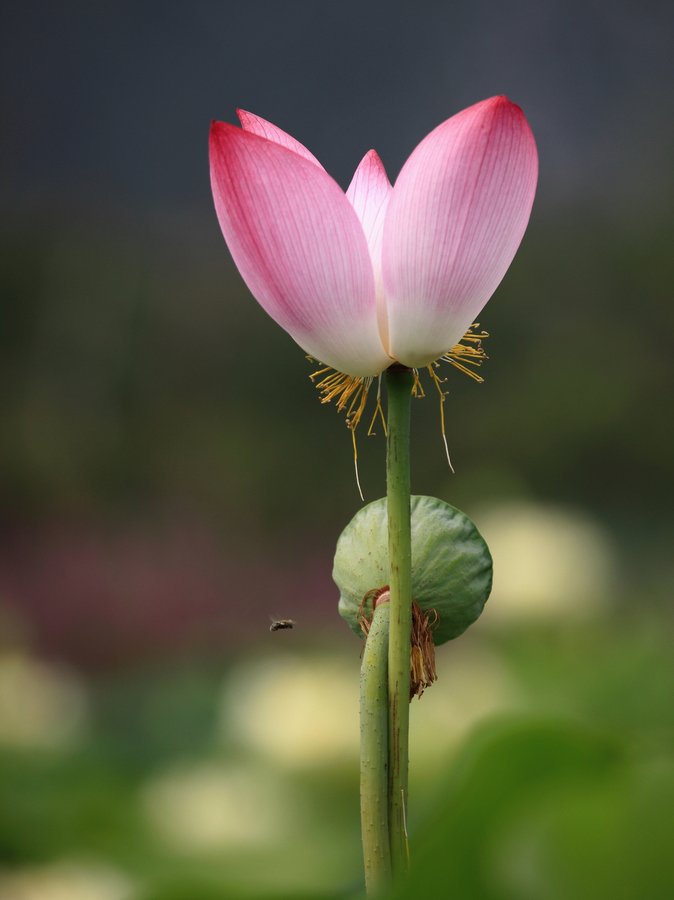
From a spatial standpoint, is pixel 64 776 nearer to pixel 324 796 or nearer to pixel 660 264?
pixel 324 796

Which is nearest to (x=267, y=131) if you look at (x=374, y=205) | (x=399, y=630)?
(x=374, y=205)

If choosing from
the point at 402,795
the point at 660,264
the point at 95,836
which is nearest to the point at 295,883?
the point at 95,836

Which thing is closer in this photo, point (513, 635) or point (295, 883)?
point (295, 883)

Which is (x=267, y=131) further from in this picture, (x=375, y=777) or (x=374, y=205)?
(x=375, y=777)

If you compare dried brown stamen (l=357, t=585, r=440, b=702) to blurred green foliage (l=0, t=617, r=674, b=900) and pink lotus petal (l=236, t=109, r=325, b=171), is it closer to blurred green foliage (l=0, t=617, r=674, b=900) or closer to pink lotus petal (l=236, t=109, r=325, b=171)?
blurred green foliage (l=0, t=617, r=674, b=900)

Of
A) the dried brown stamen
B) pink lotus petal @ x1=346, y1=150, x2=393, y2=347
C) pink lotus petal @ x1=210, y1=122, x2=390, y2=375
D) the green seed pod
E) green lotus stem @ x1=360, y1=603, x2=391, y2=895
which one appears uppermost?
pink lotus petal @ x1=346, y1=150, x2=393, y2=347

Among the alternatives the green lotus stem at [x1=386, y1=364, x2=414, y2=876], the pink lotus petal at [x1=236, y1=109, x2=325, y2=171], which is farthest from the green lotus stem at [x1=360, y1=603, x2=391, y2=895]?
the pink lotus petal at [x1=236, y1=109, x2=325, y2=171]

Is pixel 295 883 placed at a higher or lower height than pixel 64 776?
lower

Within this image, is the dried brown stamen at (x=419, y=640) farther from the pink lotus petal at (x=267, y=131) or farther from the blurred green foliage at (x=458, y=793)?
the pink lotus petal at (x=267, y=131)

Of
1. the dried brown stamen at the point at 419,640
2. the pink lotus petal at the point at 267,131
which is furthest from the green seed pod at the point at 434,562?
the pink lotus petal at the point at 267,131
